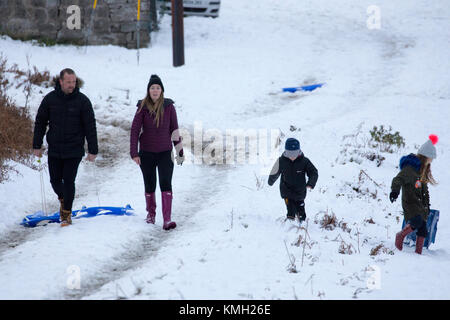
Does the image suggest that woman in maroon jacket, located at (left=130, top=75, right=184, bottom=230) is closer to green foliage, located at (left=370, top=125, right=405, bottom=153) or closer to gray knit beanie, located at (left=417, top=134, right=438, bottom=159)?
gray knit beanie, located at (left=417, top=134, right=438, bottom=159)

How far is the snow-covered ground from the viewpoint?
5.21m

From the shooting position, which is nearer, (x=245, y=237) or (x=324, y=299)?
(x=324, y=299)

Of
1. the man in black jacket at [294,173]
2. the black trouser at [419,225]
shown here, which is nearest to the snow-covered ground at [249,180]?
the black trouser at [419,225]

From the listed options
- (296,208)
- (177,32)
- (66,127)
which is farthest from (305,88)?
(66,127)

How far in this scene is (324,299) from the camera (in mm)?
4707

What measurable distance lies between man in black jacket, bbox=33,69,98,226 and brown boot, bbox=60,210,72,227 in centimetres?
21

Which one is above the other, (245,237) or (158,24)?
(158,24)

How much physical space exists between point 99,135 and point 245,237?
6405 mm

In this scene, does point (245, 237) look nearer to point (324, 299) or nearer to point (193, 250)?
point (193, 250)

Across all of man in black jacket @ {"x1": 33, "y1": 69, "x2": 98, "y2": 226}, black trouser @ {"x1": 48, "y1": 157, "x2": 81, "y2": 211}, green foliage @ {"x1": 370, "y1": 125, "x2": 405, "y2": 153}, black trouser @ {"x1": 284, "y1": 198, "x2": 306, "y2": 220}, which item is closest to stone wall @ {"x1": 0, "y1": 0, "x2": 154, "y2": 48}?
green foliage @ {"x1": 370, "y1": 125, "x2": 405, "y2": 153}

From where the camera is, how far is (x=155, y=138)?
267 inches

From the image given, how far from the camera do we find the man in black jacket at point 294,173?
6969 millimetres

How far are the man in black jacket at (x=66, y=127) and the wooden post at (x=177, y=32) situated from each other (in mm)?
10834
